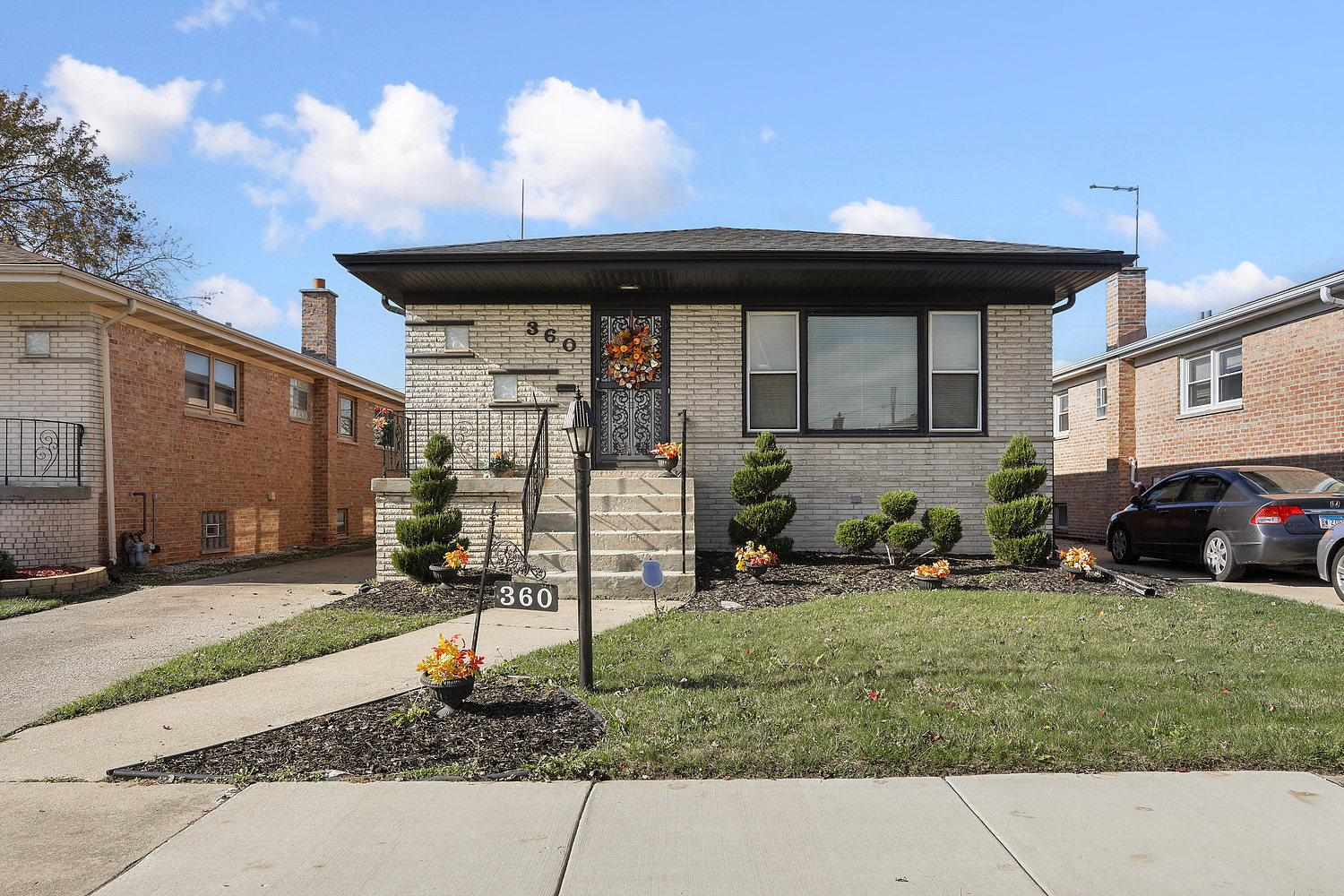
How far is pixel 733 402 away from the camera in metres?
11.5

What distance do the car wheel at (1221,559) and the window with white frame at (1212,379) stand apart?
570 centimetres

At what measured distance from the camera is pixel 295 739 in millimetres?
4297

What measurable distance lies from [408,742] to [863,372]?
347 inches

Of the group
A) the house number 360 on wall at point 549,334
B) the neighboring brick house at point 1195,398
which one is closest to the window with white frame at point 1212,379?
the neighboring brick house at point 1195,398

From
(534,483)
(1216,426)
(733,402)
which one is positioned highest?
(733,402)

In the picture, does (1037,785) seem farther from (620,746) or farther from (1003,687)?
(620,746)

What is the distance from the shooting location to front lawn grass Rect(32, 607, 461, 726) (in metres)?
5.20

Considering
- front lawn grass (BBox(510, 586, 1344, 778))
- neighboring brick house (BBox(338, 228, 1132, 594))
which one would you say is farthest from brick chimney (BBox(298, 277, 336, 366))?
front lawn grass (BBox(510, 586, 1344, 778))

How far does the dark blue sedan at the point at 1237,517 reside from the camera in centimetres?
943

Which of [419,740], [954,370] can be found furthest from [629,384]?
[419,740]

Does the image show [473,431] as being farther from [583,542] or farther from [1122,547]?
[1122,547]

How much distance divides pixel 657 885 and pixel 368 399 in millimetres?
20246

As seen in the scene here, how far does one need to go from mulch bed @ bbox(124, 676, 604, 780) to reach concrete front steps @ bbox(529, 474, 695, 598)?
12.6 feet

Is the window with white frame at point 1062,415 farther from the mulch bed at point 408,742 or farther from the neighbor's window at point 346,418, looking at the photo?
the mulch bed at point 408,742
